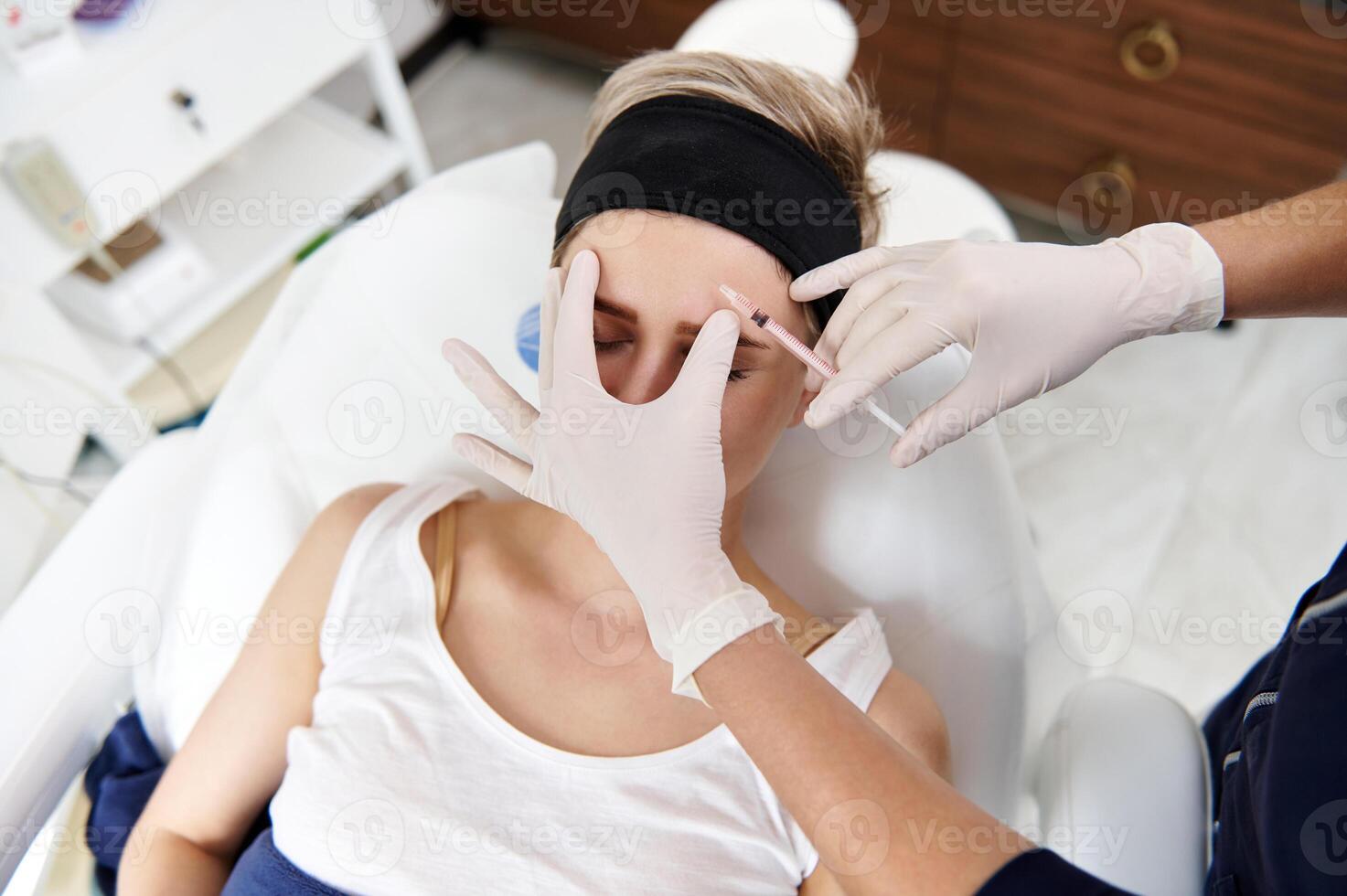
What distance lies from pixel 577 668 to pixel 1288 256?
2.88 ft

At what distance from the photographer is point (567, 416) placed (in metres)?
0.97

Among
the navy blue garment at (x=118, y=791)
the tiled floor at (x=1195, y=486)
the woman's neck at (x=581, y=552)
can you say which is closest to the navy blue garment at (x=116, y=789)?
the navy blue garment at (x=118, y=791)

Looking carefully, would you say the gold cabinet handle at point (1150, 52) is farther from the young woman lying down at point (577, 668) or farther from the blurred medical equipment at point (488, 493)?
the young woman lying down at point (577, 668)

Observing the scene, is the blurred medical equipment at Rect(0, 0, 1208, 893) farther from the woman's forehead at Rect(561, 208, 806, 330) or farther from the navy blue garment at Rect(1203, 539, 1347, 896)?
the woman's forehead at Rect(561, 208, 806, 330)

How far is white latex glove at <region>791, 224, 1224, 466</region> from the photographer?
0.97 m

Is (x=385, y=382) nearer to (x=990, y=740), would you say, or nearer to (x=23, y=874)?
(x=23, y=874)

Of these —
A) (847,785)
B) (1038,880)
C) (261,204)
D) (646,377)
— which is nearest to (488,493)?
(646,377)

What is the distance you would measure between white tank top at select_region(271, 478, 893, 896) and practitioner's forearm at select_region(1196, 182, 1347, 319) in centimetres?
54

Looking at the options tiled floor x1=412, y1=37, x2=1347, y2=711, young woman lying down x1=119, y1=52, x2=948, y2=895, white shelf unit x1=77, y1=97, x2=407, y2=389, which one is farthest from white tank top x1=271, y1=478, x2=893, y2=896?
white shelf unit x1=77, y1=97, x2=407, y2=389

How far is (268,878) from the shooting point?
3.32 ft

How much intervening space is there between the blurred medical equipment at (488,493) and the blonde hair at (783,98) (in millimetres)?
234

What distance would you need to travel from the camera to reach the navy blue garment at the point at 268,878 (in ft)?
3.28

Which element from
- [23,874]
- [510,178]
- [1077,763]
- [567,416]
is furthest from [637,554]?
[510,178]

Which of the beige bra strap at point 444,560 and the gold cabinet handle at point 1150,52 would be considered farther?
the gold cabinet handle at point 1150,52
